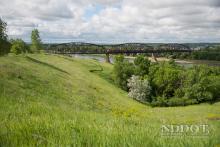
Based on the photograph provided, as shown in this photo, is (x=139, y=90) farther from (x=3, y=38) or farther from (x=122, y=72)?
(x=3, y=38)

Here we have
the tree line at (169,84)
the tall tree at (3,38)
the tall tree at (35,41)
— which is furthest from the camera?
the tall tree at (35,41)

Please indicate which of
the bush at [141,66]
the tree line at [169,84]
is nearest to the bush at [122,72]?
the tree line at [169,84]

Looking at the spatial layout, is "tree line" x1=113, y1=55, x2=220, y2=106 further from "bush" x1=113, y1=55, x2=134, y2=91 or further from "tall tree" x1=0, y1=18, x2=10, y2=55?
"tall tree" x1=0, y1=18, x2=10, y2=55

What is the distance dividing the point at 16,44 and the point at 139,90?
48.6 m

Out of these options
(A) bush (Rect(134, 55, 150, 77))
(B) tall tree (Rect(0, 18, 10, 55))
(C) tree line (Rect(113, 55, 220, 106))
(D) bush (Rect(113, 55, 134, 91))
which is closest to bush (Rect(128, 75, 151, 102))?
(C) tree line (Rect(113, 55, 220, 106))

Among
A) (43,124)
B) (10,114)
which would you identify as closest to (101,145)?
(43,124)

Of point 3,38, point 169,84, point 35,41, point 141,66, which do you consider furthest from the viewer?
point 35,41

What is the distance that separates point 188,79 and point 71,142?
94127mm

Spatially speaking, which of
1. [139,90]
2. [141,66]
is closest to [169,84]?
[141,66]

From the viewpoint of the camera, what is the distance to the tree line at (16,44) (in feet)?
248

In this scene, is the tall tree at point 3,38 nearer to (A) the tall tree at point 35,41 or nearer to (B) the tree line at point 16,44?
(B) the tree line at point 16,44

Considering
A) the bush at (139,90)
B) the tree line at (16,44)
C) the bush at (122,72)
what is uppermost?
the tree line at (16,44)

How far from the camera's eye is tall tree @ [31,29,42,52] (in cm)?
12400

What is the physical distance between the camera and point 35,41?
12494 centimetres
